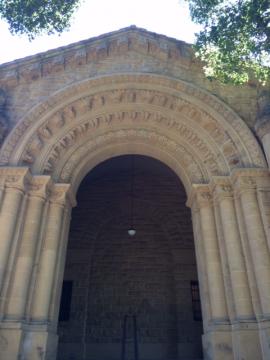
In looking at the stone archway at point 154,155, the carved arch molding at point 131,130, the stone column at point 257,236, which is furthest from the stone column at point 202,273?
the stone column at point 257,236

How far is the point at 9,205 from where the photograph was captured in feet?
25.6

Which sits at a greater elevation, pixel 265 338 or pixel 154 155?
pixel 154 155

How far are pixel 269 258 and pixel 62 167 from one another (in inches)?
230

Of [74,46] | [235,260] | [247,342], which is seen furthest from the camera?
[74,46]

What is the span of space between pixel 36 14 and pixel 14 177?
4524 millimetres

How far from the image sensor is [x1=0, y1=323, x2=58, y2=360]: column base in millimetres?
6602

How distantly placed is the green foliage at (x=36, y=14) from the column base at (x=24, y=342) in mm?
7402

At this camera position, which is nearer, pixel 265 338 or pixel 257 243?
pixel 265 338

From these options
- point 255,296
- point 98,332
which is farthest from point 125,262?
point 255,296

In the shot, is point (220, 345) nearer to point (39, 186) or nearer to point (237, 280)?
point (237, 280)

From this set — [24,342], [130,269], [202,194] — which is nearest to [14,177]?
[24,342]

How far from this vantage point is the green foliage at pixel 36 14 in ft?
28.4

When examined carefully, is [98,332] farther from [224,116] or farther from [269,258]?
[224,116]

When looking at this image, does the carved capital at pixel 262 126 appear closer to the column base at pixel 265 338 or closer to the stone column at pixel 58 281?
the column base at pixel 265 338
